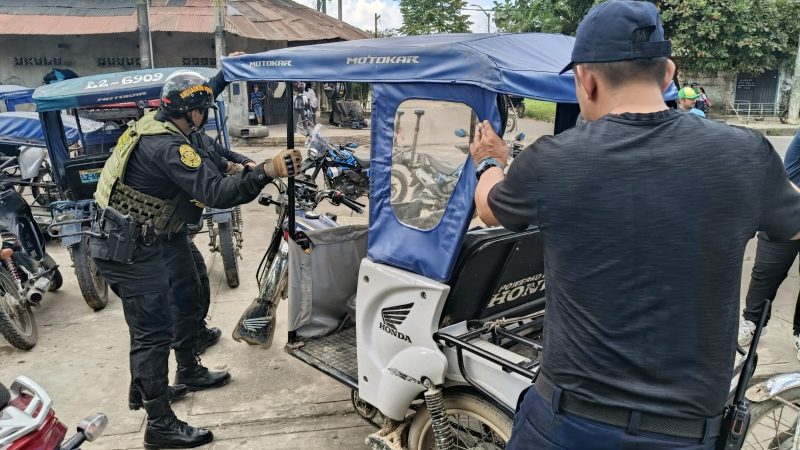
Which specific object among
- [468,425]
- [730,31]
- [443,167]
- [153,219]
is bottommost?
[468,425]

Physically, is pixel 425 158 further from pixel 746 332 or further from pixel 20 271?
pixel 20 271

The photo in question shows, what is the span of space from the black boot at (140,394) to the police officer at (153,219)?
→ 0.24 metres

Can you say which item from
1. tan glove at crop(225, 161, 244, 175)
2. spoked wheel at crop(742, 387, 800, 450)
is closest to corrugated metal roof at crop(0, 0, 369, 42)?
tan glove at crop(225, 161, 244, 175)

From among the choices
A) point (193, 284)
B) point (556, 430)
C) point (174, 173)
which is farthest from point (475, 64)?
point (193, 284)

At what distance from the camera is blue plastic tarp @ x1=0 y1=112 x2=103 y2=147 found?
711cm

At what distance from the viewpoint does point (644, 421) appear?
4.92ft

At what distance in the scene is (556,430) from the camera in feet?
5.28

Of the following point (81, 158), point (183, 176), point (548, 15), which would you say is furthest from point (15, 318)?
point (548, 15)

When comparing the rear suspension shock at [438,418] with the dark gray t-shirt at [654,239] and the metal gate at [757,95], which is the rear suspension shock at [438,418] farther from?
the metal gate at [757,95]

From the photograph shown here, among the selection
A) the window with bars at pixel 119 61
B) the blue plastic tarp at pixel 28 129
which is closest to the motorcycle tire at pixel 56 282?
the blue plastic tarp at pixel 28 129

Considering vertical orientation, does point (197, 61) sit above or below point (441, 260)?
above

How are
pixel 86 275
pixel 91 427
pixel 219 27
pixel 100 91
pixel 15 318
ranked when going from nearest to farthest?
pixel 91 427, pixel 15 318, pixel 86 275, pixel 100 91, pixel 219 27

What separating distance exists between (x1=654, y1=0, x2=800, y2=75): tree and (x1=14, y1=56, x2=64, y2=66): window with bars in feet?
63.1

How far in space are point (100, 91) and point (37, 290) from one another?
179 cm
